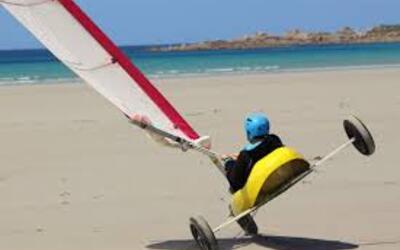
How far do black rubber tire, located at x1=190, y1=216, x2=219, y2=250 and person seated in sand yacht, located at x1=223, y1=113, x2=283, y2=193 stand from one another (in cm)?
35

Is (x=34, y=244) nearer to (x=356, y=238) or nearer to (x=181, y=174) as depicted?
(x=356, y=238)

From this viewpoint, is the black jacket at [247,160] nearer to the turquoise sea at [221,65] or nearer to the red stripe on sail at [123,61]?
the red stripe on sail at [123,61]

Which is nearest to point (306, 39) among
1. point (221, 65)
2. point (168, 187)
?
point (221, 65)

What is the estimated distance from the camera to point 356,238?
639cm

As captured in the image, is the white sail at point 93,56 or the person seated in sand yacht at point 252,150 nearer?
the person seated in sand yacht at point 252,150

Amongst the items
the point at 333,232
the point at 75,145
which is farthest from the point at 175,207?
the point at 75,145

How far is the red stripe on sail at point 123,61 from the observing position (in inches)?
243

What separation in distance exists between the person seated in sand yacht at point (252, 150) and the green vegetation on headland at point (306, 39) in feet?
410

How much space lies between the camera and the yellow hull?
226 inches

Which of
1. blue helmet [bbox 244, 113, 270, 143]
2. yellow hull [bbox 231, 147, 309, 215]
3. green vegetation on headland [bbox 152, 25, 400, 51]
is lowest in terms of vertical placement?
yellow hull [bbox 231, 147, 309, 215]

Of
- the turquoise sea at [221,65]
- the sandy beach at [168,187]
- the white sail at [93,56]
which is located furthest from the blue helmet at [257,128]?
the turquoise sea at [221,65]

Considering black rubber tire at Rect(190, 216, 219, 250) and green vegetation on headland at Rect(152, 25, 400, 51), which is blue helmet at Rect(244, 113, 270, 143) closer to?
black rubber tire at Rect(190, 216, 219, 250)

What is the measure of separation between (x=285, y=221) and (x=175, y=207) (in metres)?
1.00

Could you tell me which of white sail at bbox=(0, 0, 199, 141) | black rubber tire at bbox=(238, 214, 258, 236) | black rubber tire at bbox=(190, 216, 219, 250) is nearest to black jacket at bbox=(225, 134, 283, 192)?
black rubber tire at bbox=(190, 216, 219, 250)
